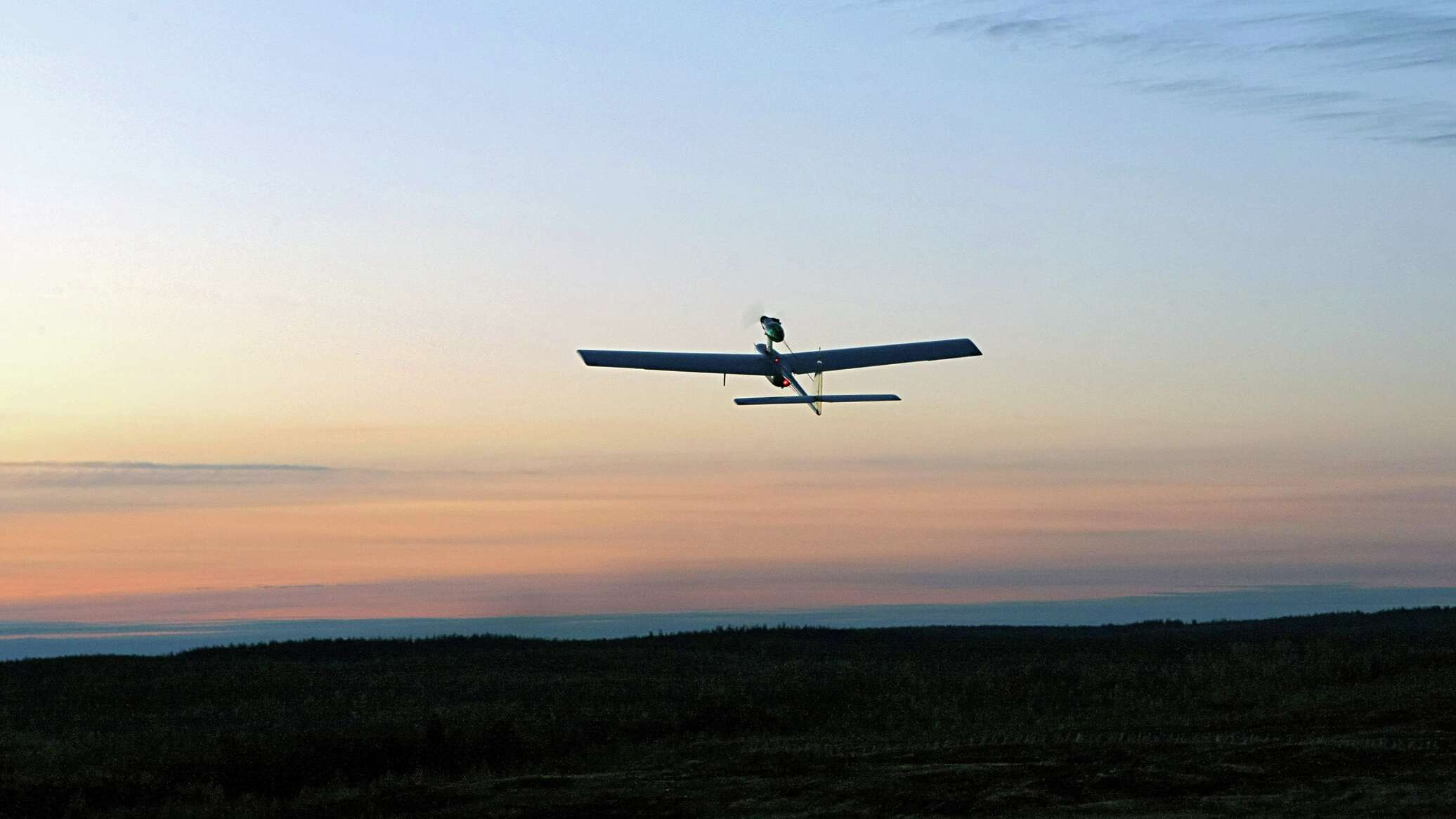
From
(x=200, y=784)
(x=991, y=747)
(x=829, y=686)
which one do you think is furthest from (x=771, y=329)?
(x=200, y=784)

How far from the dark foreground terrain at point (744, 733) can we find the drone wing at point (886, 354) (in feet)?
36.6

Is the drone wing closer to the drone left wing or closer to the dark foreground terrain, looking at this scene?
the drone left wing

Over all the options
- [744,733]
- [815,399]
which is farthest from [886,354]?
[744,733]

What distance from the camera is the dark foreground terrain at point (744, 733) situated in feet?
94.5

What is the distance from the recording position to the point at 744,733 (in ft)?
134

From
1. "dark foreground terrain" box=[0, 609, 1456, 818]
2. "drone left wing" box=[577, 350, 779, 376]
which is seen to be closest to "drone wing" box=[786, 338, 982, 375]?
"drone left wing" box=[577, 350, 779, 376]

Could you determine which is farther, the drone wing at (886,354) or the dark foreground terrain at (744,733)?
the drone wing at (886,354)

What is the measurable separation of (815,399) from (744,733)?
49.8 ft

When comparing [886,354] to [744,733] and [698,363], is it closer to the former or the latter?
[698,363]

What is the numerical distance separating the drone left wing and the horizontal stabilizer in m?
2.67

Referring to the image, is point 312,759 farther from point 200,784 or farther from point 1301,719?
point 1301,719

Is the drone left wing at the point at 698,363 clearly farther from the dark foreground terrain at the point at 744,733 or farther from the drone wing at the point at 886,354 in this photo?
the dark foreground terrain at the point at 744,733

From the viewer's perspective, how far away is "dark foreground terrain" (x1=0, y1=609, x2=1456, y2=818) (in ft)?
94.5

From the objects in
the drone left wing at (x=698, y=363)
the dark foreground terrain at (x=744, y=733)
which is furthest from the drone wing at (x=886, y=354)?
the dark foreground terrain at (x=744, y=733)
